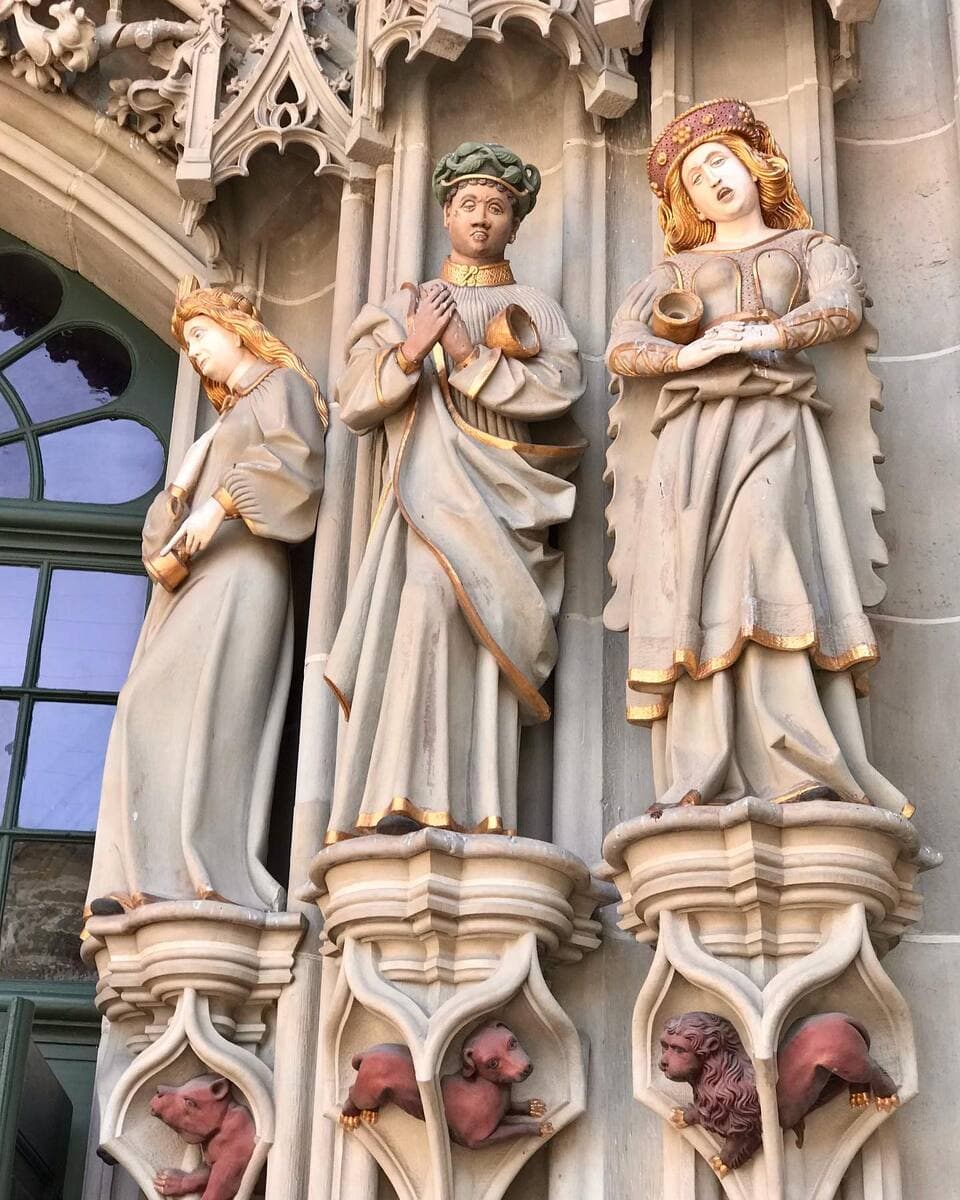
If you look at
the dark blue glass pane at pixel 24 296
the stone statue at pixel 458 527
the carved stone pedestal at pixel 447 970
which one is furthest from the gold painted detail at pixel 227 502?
the dark blue glass pane at pixel 24 296

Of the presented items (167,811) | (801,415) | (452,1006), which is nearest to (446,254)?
(801,415)

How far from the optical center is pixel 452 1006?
16.2ft

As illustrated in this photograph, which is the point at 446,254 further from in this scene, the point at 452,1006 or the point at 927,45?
the point at 452,1006

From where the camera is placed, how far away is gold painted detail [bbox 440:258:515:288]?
591 cm

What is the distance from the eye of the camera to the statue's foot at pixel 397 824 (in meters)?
5.11

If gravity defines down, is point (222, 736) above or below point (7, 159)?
below

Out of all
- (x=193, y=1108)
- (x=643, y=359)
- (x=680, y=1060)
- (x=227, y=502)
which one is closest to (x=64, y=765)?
(x=227, y=502)

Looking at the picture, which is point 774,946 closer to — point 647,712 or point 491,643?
point 647,712

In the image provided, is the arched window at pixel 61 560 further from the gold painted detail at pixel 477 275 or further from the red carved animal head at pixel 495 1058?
the red carved animal head at pixel 495 1058

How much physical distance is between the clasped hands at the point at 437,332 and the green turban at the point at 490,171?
0.38 m

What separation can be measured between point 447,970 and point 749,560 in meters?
1.16

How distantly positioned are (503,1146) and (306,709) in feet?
4.38

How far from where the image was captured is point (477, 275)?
19.4 feet

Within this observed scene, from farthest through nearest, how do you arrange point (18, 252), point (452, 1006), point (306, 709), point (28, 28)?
point (18, 252)
point (28, 28)
point (306, 709)
point (452, 1006)
